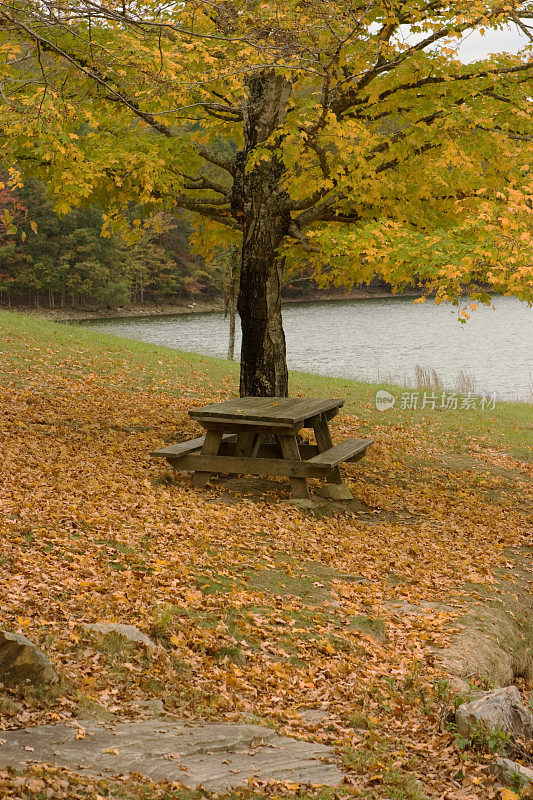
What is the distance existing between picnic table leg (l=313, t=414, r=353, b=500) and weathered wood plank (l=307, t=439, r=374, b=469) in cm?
25

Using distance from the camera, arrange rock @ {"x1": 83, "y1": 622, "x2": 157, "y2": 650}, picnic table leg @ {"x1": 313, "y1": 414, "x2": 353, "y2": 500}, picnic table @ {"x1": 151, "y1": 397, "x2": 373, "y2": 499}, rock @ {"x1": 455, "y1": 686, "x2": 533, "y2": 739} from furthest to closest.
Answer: picnic table leg @ {"x1": 313, "y1": 414, "x2": 353, "y2": 500} < picnic table @ {"x1": 151, "y1": 397, "x2": 373, "y2": 499} < rock @ {"x1": 83, "y1": 622, "x2": 157, "y2": 650} < rock @ {"x1": 455, "y1": 686, "x2": 533, "y2": 739}

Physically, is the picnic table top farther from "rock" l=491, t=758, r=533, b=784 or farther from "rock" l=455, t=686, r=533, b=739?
"rock" l=491, t=758, r=533, b=784

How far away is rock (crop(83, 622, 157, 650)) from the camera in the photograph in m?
4.83

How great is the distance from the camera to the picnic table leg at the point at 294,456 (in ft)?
28.9

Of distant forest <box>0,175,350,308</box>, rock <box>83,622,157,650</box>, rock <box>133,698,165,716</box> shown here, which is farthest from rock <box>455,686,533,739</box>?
distant forest <box>0,175,350,308</box>

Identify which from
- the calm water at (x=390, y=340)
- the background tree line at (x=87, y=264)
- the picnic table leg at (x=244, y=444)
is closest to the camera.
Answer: the picnic table leg at (x=244, y=444)

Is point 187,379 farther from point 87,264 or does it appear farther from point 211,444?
point 87,264

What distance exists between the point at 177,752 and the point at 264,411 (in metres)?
5.23

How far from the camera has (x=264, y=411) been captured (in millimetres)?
8719

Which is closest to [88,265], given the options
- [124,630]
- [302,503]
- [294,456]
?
[294,456]

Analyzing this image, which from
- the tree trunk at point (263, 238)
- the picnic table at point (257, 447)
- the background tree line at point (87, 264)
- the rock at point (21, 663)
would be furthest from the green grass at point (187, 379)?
the background tree line at point (87, 264)

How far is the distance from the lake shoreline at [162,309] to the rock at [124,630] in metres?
48.3

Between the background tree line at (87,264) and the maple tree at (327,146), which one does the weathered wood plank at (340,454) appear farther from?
the background tree line at (87,264)

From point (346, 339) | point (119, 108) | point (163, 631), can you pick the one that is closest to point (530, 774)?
point (163, 631)
